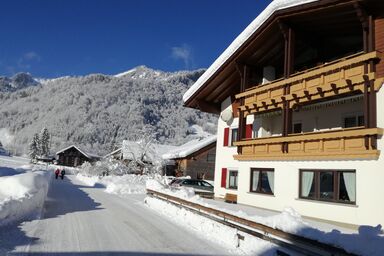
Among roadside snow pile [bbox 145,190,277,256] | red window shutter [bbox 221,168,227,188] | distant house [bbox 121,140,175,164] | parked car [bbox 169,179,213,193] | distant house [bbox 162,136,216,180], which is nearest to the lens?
roadside snow pile [bbox 145,190,277,256]

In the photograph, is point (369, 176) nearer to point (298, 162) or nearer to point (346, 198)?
point (346, 198)

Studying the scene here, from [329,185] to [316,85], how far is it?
4.69m

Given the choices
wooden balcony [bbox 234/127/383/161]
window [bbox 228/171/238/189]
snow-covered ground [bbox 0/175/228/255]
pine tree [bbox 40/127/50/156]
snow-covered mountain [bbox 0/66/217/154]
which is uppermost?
snow-covered mountain [bbox 0/66/217/154]

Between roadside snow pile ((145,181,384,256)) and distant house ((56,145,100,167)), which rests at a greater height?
distant house ((56,145,100,167))

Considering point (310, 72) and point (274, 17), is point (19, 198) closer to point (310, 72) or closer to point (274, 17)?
point (310, 72)

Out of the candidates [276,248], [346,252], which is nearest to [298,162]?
[276,248]

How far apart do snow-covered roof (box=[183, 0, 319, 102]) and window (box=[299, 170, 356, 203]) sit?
8172 millimetres

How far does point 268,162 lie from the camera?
2073 centimetres

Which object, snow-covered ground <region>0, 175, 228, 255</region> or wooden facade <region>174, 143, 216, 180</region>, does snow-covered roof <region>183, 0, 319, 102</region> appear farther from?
wooden facade <region>174, 143, 216, 180</region>

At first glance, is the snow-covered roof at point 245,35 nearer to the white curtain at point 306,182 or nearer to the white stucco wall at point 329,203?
the white stucco wall at point 329,203

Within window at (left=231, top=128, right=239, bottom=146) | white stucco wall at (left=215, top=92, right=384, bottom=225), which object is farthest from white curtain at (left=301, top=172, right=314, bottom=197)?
window at (left=231, top=128, right=239, bottom=146)

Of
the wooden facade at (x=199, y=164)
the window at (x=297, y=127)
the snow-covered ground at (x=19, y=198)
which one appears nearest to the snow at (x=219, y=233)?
the snow-covered ground at (x=19, y=198)

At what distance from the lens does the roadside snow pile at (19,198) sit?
11.5 metres

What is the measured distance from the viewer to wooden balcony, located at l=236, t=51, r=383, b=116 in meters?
16.2
